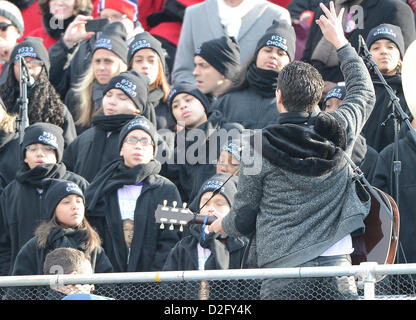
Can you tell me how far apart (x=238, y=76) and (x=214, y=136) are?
763 millimetres

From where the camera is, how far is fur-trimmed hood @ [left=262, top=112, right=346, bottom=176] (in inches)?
251

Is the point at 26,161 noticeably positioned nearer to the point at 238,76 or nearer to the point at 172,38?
the point at 238,76

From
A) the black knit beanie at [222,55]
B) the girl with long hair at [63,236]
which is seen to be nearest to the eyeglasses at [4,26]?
the black knit beanie at [222,55]

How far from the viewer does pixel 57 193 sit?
28.7 ft

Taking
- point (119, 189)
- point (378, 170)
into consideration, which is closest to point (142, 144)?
point (119, 189)

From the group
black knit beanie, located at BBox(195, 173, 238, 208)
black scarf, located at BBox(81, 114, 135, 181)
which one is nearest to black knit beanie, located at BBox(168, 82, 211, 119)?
black scarf, located at BBox(81, 114, 135, 181)

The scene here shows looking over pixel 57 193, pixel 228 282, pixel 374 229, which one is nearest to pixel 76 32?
pixel 57 193

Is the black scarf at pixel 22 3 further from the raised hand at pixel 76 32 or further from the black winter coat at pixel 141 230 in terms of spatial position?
the black winter coat at pixel 141 230

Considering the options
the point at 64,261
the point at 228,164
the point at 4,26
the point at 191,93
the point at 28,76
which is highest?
the point at 4,26

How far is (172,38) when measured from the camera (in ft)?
40.5

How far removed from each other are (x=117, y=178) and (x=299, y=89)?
2.69 m

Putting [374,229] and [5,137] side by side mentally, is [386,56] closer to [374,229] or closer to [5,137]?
[374,229]

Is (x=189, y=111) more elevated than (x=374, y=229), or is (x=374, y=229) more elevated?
(x=189, y=111)

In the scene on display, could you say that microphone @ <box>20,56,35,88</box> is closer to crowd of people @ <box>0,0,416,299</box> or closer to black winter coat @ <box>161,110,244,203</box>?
crowd of people @ <box>0,0,416,299</box>
